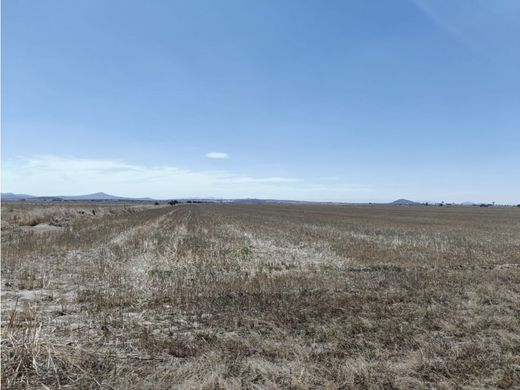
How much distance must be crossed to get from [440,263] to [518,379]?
9.67 m

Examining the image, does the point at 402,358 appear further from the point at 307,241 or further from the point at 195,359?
the point at 307,241

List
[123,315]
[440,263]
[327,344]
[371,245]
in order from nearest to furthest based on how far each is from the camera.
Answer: [327,344], [123,315], [440,263], [371,245]

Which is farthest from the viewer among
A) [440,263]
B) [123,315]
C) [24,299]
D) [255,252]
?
[255,252]

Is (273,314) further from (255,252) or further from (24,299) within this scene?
(255,252)

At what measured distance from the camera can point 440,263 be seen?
548 inches

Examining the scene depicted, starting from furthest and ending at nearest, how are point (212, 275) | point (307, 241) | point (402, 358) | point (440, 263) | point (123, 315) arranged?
point (307, 241) < point (440, 263) < point (212, 275) < point (123, 315) < point (402, 358)

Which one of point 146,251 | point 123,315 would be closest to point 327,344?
point 123,315

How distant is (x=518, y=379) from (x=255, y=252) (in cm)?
1284

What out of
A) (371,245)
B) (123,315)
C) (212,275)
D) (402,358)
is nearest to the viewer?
(402,358)

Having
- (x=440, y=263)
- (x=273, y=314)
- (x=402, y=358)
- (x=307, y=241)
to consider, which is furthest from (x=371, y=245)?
(x=402, y=358)

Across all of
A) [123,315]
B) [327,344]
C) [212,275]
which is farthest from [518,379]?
[212,275]

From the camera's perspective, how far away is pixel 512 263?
1418cm

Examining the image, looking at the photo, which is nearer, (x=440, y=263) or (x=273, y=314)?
(x=273, y=314)

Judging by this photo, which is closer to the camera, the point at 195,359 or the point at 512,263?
the point at 195,359
